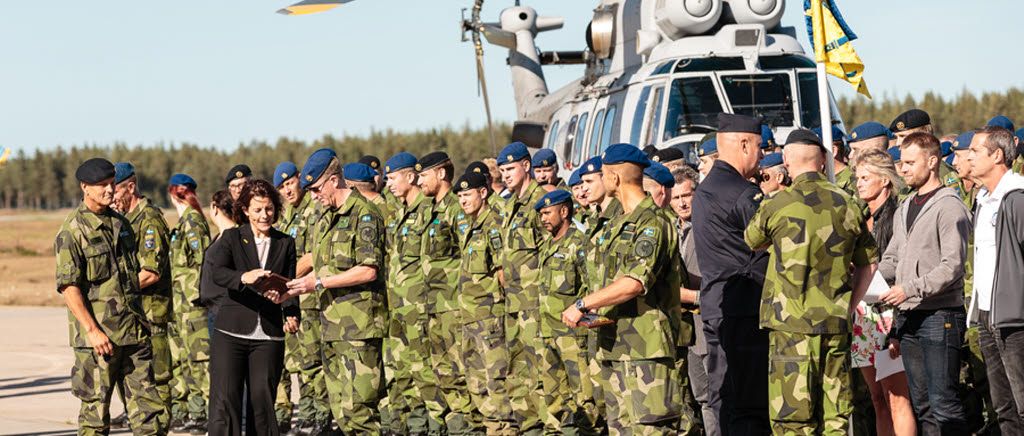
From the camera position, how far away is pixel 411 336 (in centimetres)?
825

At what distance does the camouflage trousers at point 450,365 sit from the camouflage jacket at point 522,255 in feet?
2.11

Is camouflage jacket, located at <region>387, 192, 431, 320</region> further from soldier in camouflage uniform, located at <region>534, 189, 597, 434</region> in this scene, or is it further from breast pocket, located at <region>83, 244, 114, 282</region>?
breast pocket, located at <region>83, 244, 114, 282</region>

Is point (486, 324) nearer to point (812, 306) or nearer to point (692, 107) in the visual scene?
point (812, 306)

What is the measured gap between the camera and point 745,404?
19.0 feet

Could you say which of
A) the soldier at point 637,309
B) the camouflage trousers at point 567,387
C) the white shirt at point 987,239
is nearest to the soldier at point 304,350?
the camouflage trousers at point 567,387

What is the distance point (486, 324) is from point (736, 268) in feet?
7.71

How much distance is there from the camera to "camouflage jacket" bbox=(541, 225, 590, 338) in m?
6.97

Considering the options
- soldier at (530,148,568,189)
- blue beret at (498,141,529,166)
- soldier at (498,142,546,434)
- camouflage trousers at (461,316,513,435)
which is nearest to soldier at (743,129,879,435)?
soldier at (498,142,546,434)

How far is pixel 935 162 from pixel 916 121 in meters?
1.77

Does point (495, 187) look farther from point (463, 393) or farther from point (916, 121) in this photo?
point (916, 121)

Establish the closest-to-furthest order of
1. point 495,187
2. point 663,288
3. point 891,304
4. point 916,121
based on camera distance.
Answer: point 663,288, point 891,304, point 916,121, point 495,187

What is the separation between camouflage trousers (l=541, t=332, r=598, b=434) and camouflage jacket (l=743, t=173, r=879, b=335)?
1936 mm

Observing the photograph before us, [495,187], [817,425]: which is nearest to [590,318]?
[817,425]

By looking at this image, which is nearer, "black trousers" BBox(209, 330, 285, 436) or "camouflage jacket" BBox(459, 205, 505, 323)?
"black trousers" BBox(209, 330, 285, 436)
